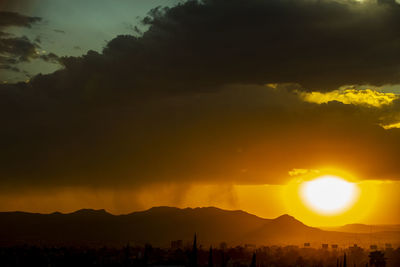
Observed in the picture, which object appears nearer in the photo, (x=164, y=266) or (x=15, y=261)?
(x=164, y=266)

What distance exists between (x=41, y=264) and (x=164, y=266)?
4331 cm

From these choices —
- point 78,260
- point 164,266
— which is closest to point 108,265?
point 78,260

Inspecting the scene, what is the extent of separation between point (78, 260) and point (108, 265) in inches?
640

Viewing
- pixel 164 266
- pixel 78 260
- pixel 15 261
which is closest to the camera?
pixel 164 266

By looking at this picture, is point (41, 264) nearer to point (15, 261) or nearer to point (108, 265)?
point (15, 261)

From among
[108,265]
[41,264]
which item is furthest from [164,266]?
[41,264]

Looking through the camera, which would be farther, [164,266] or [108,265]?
[108,265]

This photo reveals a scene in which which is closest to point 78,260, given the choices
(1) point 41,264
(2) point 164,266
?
(1) point 41,264

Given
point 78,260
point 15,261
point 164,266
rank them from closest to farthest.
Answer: point 164,266 → point 15,261 → point 78,260

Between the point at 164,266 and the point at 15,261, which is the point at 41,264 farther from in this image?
the point at 164,266

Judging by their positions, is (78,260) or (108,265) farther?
(78,260)

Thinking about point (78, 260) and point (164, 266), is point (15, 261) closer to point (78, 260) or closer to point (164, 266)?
point (78, 260)

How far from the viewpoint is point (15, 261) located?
169250mm

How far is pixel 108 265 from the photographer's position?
169750mm
